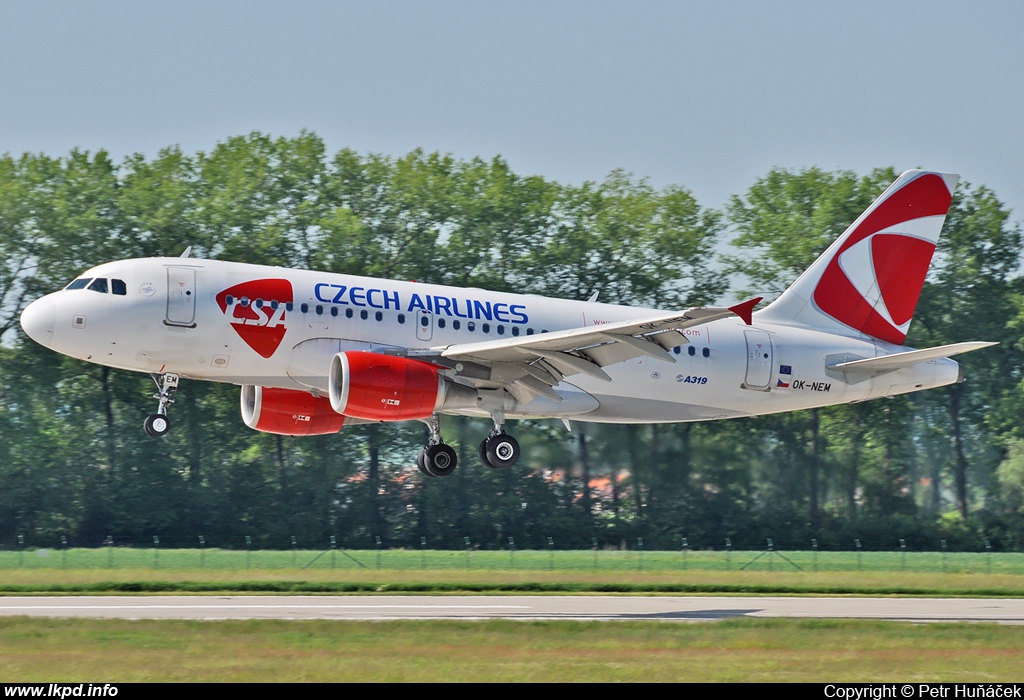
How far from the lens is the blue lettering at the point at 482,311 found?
31234 millimetres

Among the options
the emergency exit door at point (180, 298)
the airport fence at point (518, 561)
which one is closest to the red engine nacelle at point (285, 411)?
the emergency exit door at point (180, 298)

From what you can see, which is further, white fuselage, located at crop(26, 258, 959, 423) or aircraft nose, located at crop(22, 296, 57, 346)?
white fuselage, located at crop(26, 258, 959, 423)

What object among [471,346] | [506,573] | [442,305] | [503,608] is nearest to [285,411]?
[442,305]

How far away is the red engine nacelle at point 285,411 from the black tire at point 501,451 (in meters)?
4.17

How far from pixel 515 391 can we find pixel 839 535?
26.1 meters

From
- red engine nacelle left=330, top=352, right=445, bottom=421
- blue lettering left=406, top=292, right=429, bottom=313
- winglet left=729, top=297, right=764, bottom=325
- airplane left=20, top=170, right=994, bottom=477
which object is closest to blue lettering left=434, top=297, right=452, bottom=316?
airplane left=20, top=170, right=994, bottom=477

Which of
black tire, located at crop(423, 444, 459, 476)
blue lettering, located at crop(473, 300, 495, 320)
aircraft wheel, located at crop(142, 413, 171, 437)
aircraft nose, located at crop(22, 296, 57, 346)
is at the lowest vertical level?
black tire, located at crop(423, 444, 459, 476)

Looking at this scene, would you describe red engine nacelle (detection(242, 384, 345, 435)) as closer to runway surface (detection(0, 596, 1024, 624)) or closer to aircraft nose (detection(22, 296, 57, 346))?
runway surface (detection(0, 596, 1024, 624))

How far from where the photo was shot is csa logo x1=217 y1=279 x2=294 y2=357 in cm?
2892

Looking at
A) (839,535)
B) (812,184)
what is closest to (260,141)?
(812,184)

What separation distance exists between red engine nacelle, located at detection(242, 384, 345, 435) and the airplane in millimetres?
38

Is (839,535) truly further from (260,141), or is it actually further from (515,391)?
(260,141)

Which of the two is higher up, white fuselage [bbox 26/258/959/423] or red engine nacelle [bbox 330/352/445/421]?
white fuselage [bbox 26/258/959/423]

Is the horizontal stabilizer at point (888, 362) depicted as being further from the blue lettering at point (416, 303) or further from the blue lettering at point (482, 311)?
the blue lettering at point (416, 303)
